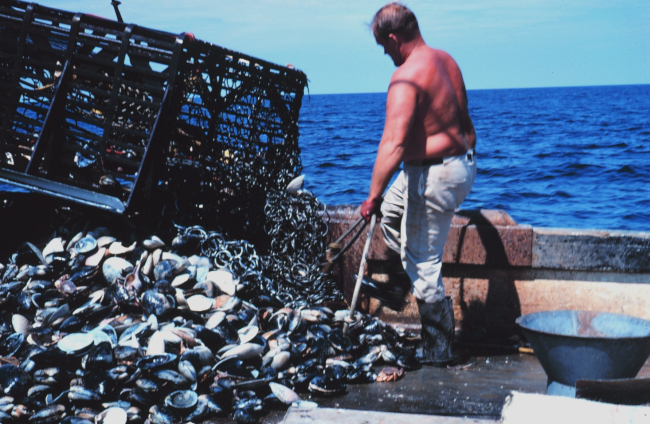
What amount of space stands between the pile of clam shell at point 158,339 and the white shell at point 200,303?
0.01 metres

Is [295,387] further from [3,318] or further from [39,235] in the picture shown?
[39,235]

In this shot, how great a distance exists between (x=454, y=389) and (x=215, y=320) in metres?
1.77

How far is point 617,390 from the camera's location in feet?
9.06

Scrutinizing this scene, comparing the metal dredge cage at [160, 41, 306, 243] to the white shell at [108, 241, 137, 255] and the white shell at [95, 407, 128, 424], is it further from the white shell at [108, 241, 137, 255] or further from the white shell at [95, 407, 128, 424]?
the white shell at [95, 407, 128, 424]

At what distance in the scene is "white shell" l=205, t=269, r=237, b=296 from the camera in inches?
198

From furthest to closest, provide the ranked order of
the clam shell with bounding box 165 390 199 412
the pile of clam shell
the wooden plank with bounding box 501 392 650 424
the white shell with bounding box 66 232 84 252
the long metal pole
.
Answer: the white shell with bounding box 66 232 84 252 → the long metal pole → the pile of clam shell → the clam shell with bounding box 165 390 199 412 → the wooden plank with bounding box 501 392 650 424

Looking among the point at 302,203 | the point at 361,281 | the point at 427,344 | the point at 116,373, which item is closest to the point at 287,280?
the point at 302,203

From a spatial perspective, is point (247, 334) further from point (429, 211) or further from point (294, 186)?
point (294, 186)

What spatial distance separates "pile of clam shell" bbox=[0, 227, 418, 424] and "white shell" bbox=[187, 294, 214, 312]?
0.03ft

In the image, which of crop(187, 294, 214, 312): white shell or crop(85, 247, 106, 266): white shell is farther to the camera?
crop(85, 247, 106, 266): white shell

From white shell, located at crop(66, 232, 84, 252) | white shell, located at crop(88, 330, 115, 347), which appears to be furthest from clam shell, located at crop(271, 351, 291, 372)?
white shell, located at crop(66, 232, 84, 252)

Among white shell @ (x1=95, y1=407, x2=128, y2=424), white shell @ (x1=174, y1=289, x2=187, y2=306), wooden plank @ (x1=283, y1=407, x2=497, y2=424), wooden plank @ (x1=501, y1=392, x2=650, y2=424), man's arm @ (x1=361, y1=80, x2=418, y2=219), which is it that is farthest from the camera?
white shell @ (x1=174, y1=289, x2=187, y2=306)

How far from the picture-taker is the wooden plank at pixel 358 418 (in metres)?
2.94

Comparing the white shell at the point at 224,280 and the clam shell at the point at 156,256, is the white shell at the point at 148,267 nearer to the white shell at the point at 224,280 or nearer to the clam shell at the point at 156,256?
the clam shell at the point at 156,256
